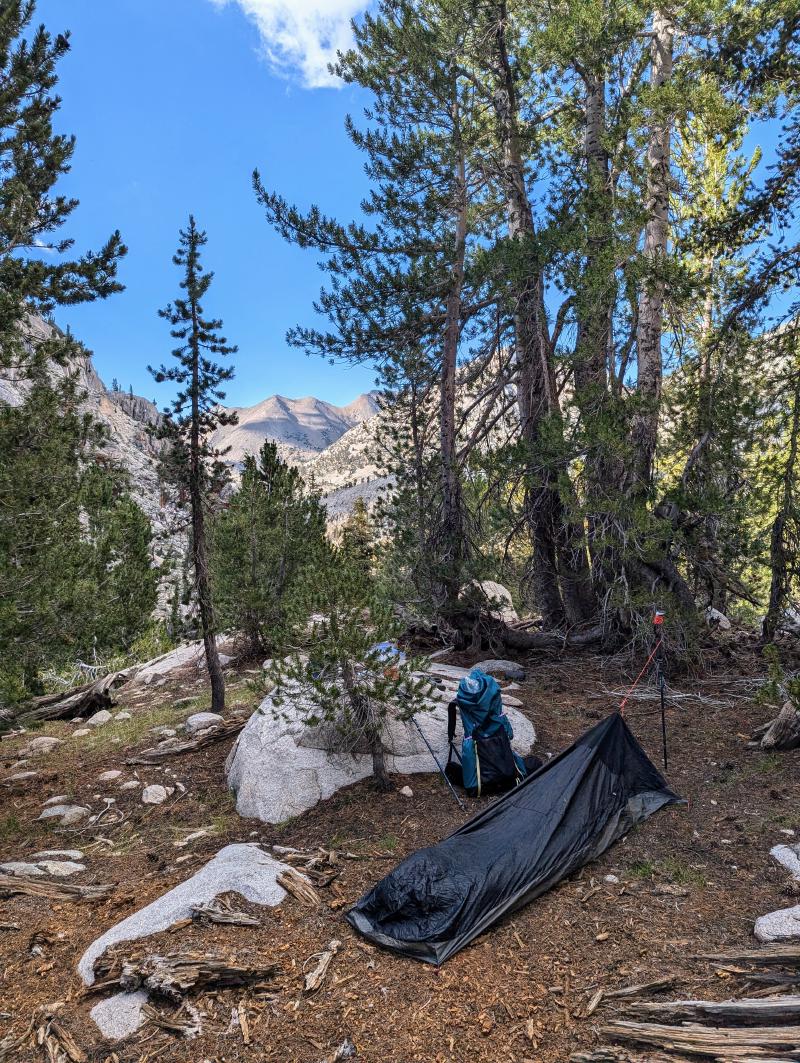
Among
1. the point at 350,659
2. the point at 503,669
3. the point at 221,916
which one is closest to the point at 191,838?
the point at 221,916

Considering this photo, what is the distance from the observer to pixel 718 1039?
10.7 feet

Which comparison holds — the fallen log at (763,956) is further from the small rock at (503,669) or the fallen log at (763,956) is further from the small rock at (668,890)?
the small rock at (503,669)

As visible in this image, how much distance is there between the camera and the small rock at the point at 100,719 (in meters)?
13.6

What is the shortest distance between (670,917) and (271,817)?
432cm

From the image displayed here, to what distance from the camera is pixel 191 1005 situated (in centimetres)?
404

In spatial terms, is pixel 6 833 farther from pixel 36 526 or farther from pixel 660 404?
pixel 660 404

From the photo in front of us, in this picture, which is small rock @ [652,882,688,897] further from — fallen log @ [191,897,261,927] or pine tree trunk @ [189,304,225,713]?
pine tree trunk @ [189,304,225,713]

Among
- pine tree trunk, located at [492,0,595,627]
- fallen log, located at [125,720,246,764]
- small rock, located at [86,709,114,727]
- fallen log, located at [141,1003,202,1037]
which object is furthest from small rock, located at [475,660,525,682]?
small rock, located at [86,709,114,727]

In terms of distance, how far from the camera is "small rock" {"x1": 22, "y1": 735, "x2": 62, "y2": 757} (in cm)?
1172

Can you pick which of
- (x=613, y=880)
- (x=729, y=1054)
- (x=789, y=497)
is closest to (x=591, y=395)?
(x=789, y=497)

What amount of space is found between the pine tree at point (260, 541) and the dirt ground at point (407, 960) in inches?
273

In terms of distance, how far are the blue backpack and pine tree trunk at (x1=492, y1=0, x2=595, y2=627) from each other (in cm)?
514

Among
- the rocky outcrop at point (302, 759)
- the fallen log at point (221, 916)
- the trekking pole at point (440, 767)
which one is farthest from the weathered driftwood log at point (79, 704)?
the fallen log at point (221, 916)

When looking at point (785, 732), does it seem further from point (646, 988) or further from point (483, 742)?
point (646, 988)
